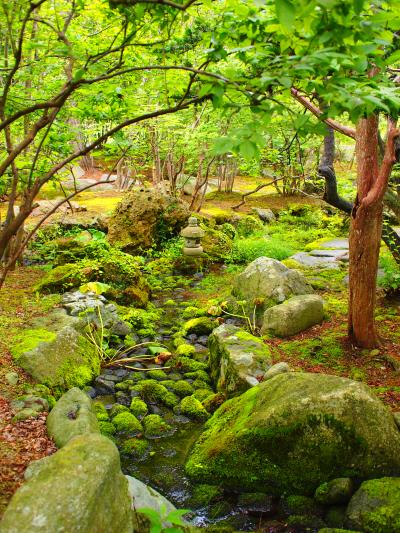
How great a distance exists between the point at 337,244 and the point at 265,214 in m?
5.47

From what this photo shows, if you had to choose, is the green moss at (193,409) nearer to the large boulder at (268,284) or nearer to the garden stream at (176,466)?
the garden stream at (176,466)

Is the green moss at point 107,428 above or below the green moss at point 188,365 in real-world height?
above

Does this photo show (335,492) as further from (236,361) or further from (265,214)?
(265,214)

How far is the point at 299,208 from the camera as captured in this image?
1972cm

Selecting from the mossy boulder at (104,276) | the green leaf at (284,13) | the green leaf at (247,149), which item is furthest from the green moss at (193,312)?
the green leaf at (284,13)

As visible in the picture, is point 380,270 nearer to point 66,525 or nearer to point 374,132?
point 374,132

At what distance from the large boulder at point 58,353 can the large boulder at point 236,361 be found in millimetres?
1779

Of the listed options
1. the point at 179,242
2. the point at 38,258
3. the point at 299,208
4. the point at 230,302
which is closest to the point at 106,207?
the point at 179,242

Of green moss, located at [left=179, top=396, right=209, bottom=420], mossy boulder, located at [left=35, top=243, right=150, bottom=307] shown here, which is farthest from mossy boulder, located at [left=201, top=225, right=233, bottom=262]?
green moss, located at [left=179, top=396, right=209, bottom=420]

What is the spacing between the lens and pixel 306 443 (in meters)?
4.18

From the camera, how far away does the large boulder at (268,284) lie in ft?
28.0

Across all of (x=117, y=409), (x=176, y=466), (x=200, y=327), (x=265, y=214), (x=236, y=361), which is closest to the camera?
(x=176, y=466)

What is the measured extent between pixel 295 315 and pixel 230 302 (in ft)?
6.77

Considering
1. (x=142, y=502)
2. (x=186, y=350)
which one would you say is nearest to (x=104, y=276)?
(x=186, y=350)
